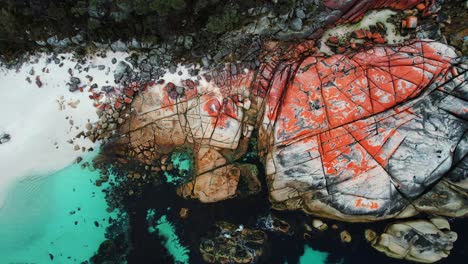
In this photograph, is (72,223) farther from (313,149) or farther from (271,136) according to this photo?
(313,149)

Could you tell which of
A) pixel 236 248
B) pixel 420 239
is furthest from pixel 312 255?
pixel 420 239

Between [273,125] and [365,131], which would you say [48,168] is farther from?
[365,131]

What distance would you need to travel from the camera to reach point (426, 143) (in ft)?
12.6

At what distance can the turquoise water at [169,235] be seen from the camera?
4055 millimetres

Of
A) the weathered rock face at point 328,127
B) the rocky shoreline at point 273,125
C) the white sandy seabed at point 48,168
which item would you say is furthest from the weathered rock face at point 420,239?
the white sandy seabed at point 48,168

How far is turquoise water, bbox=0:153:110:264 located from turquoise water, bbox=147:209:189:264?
478 millimetres

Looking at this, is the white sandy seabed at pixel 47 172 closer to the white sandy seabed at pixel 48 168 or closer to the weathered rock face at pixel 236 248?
the white sandy seabed at pixel 48 168

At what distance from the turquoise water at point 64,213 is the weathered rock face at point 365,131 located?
1.87 m

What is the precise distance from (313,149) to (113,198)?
2151 millimetres

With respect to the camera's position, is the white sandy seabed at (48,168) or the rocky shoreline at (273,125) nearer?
the rocky shoreline at (273,125)

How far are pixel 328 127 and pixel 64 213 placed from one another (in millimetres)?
2907

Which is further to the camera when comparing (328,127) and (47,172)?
(47,172)

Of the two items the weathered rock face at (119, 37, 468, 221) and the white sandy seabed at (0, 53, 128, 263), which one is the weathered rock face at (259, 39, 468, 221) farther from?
the white sandy seabed at (0, 53, 128, 263)

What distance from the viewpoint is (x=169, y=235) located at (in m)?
4.07
